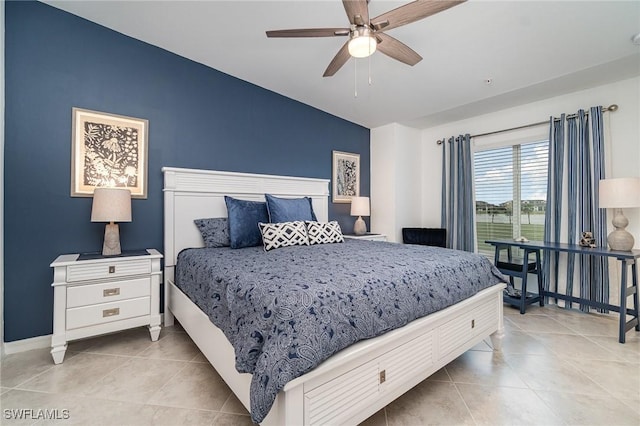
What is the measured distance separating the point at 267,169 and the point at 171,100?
4.06 feet

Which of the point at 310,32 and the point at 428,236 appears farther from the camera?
the point at 428,236

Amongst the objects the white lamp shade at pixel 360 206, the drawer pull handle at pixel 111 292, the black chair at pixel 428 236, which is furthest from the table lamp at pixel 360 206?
the drawer pull handle at pixel 111 292

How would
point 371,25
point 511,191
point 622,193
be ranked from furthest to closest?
point 511,191 < point 622,193 < point 371,25

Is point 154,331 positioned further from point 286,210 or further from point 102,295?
point 286,210

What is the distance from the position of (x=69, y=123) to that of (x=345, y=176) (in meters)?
3.28

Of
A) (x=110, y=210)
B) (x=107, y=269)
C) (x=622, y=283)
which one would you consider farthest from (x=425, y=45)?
(x=107, y=269)

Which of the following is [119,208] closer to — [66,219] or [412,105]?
[66,219]

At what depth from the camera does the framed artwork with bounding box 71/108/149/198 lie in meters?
2.28

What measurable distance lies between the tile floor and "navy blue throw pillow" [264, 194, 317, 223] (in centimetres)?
137

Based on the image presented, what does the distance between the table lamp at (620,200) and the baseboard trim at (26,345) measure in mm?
5072

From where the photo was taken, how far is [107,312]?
2061 mm

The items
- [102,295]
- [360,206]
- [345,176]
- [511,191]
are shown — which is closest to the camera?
[102,295]

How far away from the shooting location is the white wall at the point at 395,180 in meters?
4.42

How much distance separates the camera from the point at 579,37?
2.27m
